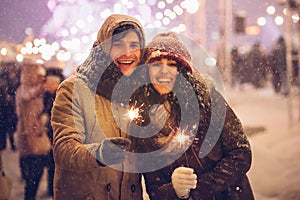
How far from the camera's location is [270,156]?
445cm

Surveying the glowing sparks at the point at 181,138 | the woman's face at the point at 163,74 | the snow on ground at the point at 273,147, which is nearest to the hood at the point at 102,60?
the woman's face at the point at 163,74

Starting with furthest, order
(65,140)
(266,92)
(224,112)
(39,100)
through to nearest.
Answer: (266,92), (39,100), (224,112), (65,140)

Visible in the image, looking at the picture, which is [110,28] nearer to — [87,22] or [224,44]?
[87,22]

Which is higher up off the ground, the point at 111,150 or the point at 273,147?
the point at 111,150

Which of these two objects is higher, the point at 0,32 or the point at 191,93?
the point at 0,32

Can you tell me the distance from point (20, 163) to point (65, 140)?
5.04 ft

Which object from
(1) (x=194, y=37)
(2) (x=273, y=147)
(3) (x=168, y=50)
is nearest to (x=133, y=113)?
(3) (x=168, y=50)

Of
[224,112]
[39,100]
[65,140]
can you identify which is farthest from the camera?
[39,100]

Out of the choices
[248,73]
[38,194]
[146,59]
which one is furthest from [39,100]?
[248,73]

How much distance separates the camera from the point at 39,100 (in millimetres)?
3420

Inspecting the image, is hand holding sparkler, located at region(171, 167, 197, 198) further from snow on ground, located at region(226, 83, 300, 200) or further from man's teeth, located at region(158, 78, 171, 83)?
snow on ground, located at region(226, 83, 300, 200)

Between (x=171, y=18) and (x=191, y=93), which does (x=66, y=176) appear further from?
(x=171, y=18)

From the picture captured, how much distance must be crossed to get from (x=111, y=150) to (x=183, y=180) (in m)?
0.59

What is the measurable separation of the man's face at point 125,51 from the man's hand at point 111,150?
1.67ft
